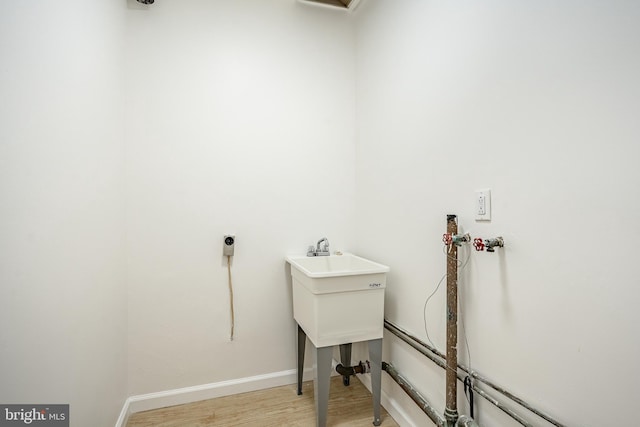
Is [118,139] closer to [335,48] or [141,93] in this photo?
[141,93]

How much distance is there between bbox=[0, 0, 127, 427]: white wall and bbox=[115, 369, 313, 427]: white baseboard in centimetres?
30

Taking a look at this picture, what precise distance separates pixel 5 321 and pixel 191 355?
131 cm

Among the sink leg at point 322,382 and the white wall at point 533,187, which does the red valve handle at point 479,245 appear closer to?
the white wall at point 533,187

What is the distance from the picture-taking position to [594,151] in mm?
845

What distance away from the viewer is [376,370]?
1711mm

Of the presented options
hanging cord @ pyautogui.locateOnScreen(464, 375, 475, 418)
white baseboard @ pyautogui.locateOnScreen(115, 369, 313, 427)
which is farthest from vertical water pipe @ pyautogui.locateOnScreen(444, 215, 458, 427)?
white baseboard @ pyautogui.locateOnScreen(115, 369, 313, 427)

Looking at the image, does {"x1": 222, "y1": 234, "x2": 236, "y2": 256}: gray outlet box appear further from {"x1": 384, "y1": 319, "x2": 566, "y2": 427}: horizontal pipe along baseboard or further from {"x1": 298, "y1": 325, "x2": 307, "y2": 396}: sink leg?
{"x1": 384, "y1": 319, "x2": 566, "y2": 427}: horizontal pipe along baseboard

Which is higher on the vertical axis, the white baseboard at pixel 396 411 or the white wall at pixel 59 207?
the white wall at pixel 59 207

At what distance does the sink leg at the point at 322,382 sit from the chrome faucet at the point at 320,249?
66 centimetres

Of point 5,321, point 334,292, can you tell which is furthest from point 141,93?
point 334,292

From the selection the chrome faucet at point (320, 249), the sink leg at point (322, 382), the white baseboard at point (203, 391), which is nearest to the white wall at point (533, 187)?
the sink leg at point (322, 382)

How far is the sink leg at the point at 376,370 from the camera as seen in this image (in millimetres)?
1700

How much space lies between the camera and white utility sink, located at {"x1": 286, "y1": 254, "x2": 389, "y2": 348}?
158 cm
